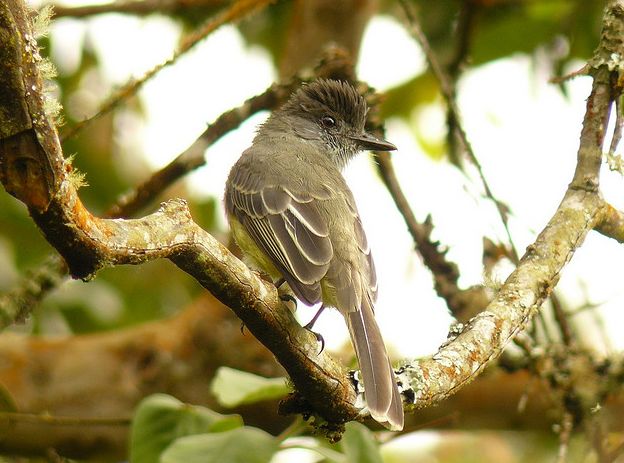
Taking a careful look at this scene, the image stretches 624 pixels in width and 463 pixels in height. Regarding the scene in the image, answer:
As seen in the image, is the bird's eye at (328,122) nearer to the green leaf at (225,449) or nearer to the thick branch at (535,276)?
the thick branch at (535,276)

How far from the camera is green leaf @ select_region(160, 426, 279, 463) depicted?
8.48 ft

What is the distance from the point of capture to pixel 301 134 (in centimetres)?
499

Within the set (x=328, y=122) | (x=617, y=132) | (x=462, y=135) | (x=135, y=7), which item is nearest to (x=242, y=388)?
(x=617, y=132)

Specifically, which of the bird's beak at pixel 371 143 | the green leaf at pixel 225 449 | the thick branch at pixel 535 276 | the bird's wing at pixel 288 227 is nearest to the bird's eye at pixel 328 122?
the bird's beak at pixel 371 143

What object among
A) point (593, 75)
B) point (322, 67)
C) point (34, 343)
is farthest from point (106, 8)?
point (593, 75)

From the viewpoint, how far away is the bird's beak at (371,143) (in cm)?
468

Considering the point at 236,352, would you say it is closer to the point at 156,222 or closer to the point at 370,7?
the point at 370,7

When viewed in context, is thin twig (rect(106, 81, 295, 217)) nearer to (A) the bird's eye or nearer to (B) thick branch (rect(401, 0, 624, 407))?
(A) the bird's eye

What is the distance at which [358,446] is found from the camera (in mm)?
2881

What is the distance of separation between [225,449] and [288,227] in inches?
46.8

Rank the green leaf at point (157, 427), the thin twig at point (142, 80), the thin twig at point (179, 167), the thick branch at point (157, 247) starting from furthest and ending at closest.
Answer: the thin twig at point (179, 167) → the thin twig at point (142, 80) → the green leaf at point (157, 427) → the thick branch at point (157, 247)

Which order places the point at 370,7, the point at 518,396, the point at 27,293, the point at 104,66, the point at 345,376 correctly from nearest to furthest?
the point at 345,376 → the point at 27,293 → the point at 518,396 → the point at 370,7 → the point at 104,66

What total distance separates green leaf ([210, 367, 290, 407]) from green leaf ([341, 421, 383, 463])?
26cm

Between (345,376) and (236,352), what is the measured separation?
7.74 ft
